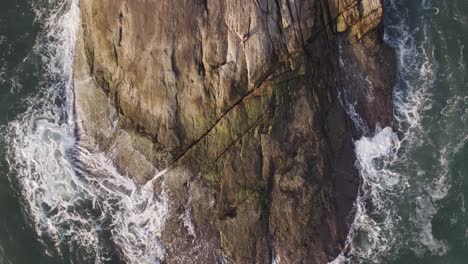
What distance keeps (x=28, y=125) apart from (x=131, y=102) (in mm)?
4756

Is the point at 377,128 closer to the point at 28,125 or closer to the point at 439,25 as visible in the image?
the point at 439,25

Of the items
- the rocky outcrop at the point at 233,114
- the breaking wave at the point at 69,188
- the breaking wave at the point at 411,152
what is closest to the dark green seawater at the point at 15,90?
the breaking wave at the point at 69,188

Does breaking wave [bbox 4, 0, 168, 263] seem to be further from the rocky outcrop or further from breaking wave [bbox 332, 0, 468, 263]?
breaking wave [bbox 332, 0, 468, 263]

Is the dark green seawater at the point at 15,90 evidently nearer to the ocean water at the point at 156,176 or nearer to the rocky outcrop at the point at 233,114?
the ocean water at the point at 156,176

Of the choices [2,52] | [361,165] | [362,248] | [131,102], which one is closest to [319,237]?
[362,248]

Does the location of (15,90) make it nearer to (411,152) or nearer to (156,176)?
(156,176)

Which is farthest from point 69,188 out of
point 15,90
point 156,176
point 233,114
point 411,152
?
point 411,152

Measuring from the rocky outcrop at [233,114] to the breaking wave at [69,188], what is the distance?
2.22 feet

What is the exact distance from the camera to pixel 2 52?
67.2 feet

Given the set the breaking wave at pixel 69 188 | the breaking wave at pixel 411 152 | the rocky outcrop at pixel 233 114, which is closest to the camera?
the rocky outcrop at pixel 233 114

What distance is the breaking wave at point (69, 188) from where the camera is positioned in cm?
1836

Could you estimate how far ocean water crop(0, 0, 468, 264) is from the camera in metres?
18.5

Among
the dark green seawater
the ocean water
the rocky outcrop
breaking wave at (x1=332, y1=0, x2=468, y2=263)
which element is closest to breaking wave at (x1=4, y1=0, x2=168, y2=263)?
the ocean water

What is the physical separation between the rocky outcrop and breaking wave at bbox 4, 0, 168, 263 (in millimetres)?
678
